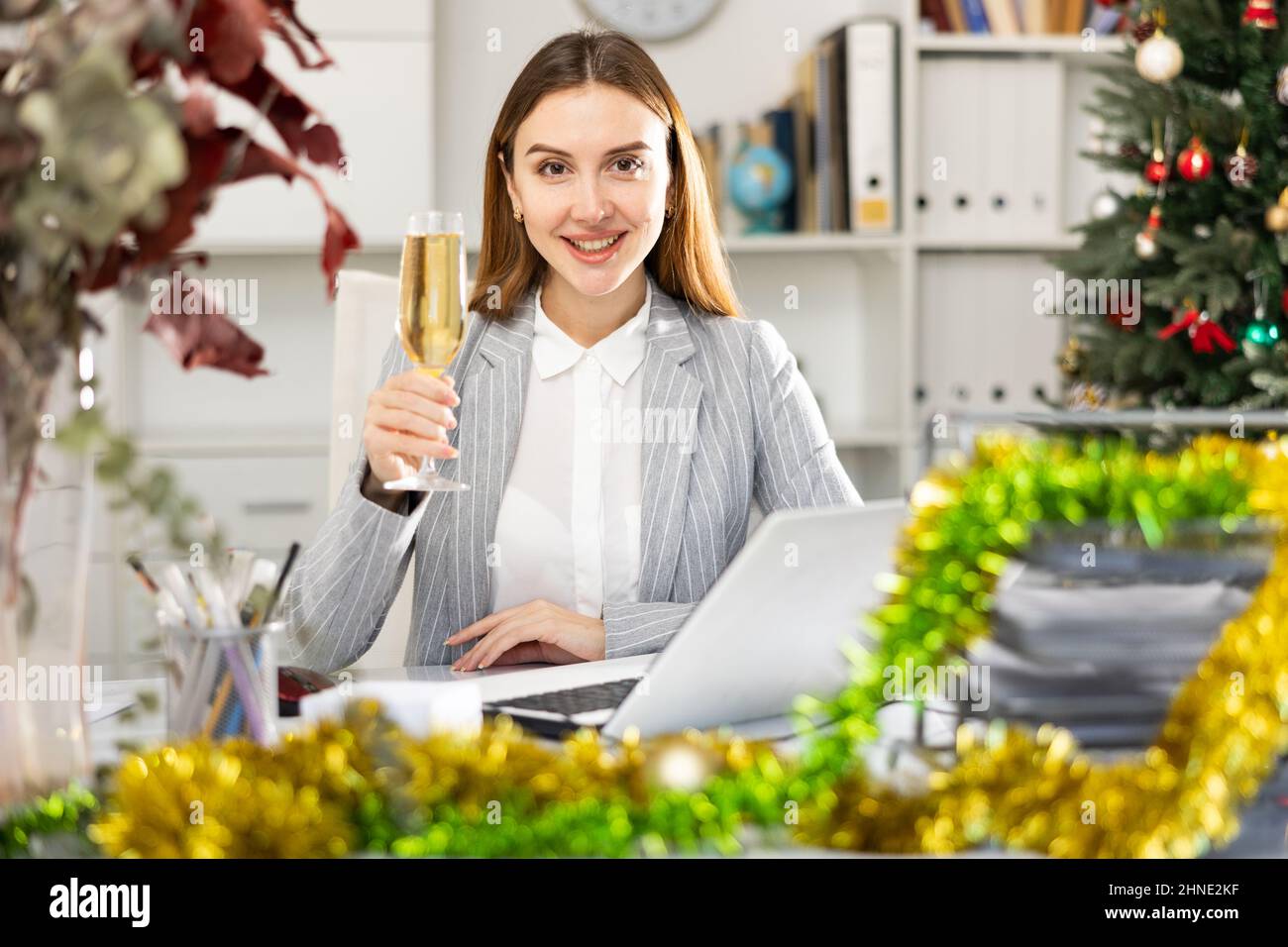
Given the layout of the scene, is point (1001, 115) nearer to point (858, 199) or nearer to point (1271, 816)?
point (858, 199)

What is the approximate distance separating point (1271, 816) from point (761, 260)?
272cm

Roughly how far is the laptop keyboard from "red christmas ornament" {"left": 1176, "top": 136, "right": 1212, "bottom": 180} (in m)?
1.74

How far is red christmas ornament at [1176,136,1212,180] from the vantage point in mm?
2385

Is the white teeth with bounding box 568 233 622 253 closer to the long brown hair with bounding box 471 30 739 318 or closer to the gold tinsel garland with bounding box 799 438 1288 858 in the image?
the long brown hair with bounding box 471 30 739 318

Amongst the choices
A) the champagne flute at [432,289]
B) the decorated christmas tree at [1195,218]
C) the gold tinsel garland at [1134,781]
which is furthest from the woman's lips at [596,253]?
the decorated christmas tree at [1195,218]

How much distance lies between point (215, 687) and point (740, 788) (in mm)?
341

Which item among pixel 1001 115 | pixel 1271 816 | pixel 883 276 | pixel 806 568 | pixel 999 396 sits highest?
pixel 1001 115

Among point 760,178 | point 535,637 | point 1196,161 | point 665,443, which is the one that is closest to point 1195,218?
point 1196,161

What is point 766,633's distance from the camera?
3.03 ft

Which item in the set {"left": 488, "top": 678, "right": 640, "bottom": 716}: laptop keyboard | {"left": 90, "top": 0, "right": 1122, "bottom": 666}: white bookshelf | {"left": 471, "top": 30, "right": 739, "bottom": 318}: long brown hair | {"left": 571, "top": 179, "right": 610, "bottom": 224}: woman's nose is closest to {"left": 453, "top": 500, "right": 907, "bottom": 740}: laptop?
{"left": 488, "top": 678, "right": 640, "bottom": 716}: laptop keyboard

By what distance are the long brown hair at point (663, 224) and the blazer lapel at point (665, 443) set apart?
0.25ft

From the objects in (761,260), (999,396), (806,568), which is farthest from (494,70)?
(806,568)

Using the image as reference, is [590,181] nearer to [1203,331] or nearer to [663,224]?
[663,224]

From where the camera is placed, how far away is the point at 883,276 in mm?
3164
